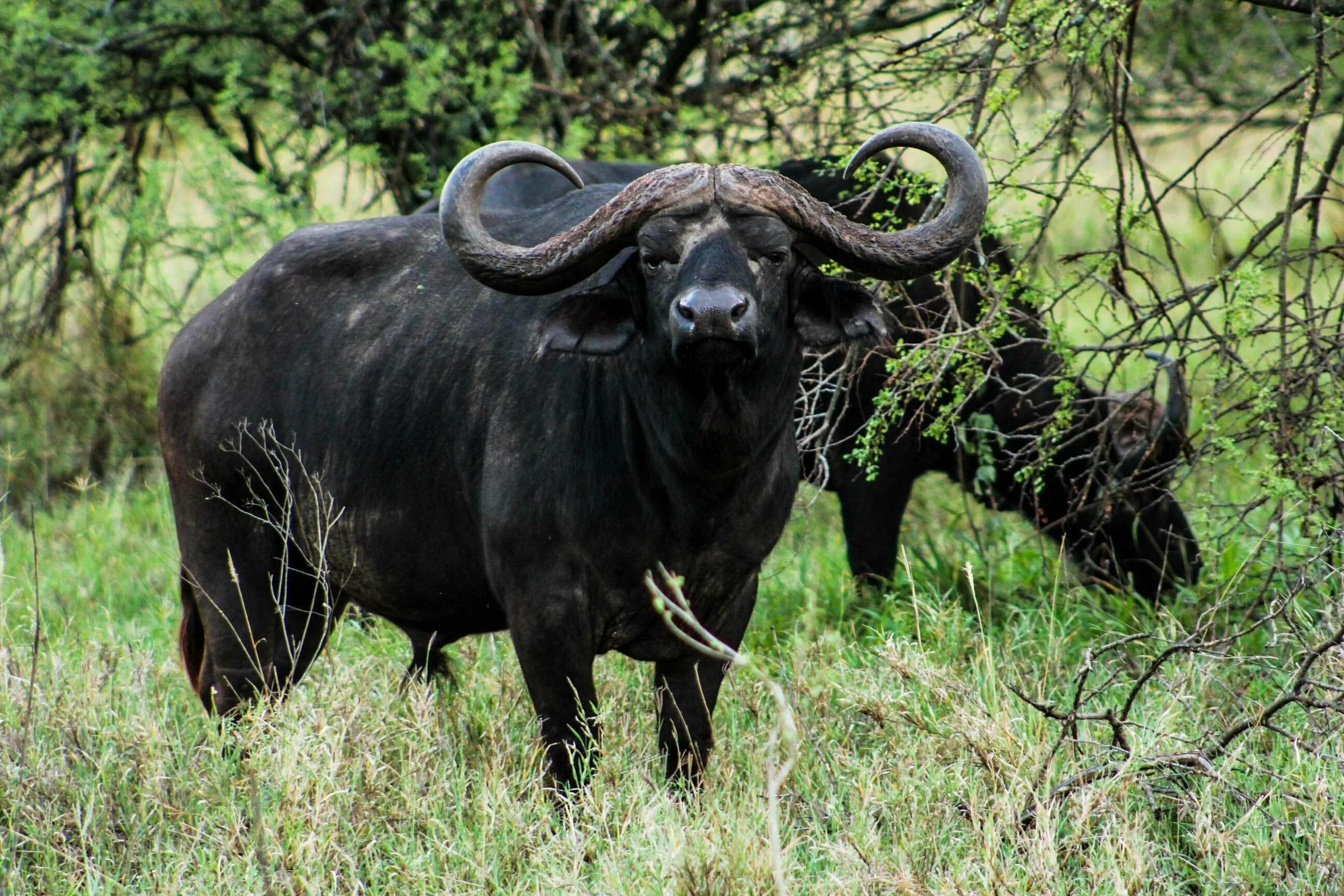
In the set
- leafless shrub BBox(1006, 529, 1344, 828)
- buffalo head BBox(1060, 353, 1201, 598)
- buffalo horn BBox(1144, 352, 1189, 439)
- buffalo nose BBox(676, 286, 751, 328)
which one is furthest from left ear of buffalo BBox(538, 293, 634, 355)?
buffalo head BBox(1060, 353, 1201, 598)

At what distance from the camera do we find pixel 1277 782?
3.66 meters

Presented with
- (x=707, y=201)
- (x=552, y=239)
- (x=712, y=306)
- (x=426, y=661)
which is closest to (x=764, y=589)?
(x=426, y=661)

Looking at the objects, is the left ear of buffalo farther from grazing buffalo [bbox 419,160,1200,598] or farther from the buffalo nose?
grazing buffalo [bbox 419,160,1200,598]

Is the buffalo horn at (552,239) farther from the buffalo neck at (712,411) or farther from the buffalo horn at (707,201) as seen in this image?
the buffalo neck at (712,411)

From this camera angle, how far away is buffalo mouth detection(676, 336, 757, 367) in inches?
126

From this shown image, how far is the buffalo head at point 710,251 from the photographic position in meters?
3.41

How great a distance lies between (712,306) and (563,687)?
4.00 ft

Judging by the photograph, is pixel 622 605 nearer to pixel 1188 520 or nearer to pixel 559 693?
pixel 559 693

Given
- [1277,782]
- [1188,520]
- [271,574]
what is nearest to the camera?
[1277,782]

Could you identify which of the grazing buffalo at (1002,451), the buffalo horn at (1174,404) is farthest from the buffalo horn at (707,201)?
the grazing buffalo at (1002,451)

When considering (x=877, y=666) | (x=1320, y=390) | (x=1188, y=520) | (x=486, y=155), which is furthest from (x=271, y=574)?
(x=1188, y=520)

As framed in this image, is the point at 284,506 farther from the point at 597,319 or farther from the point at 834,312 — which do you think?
the point at 834,312

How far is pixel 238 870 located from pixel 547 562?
105 cm

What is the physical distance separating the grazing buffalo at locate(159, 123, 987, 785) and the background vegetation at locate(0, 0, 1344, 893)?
0.30m
